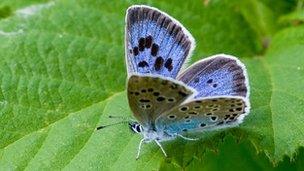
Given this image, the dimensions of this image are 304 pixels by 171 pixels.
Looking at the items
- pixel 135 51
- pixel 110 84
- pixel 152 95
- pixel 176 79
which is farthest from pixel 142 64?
pixel 110 84

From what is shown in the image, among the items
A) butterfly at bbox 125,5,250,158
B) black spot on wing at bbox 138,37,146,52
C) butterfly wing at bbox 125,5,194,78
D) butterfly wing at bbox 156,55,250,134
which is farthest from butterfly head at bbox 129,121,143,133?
black spot on wing at bbox 138,37,146,52

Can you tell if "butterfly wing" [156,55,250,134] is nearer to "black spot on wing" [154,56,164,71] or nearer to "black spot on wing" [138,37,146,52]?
"black spot on wing" [154,56,164,71]

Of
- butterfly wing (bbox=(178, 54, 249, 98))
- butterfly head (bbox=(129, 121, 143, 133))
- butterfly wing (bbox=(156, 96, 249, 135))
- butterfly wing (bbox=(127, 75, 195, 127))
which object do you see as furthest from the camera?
butterfly head (bbox=(129, 121, 143, 133))

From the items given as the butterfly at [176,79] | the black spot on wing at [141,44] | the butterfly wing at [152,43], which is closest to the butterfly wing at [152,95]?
the butterfly at [176,79]

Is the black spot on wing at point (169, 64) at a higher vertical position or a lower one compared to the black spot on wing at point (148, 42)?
lower

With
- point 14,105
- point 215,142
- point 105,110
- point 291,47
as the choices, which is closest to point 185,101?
point 215,142

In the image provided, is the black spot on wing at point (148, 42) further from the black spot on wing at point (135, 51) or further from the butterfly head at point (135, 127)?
the butterfly head at point (135, 127)

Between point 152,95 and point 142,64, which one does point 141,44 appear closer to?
point 142,64
